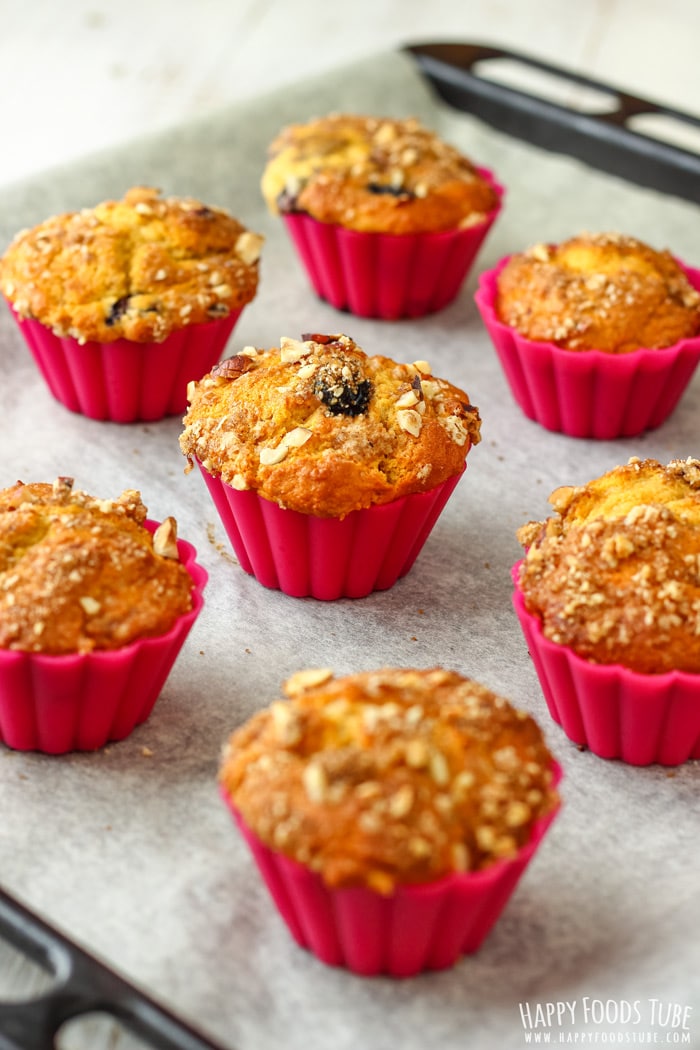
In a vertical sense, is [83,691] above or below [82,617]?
below

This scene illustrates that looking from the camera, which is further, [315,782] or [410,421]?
[410,421]

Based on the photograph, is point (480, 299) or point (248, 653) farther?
point (480, 299)

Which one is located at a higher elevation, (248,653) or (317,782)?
(317,782)

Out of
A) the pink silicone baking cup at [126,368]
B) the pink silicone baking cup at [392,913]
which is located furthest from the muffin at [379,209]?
the pink silicone baking cup at [392,913]

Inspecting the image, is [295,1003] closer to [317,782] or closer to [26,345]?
[317,782]

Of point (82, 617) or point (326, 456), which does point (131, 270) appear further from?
Result: point (82, 617)

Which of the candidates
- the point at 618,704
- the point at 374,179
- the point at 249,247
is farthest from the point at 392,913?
the point at 374,179

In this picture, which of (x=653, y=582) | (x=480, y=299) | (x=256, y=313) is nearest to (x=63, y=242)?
(x=256, y=313)

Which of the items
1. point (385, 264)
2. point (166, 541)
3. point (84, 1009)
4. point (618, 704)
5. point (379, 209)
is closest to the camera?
point (84, 1009)
